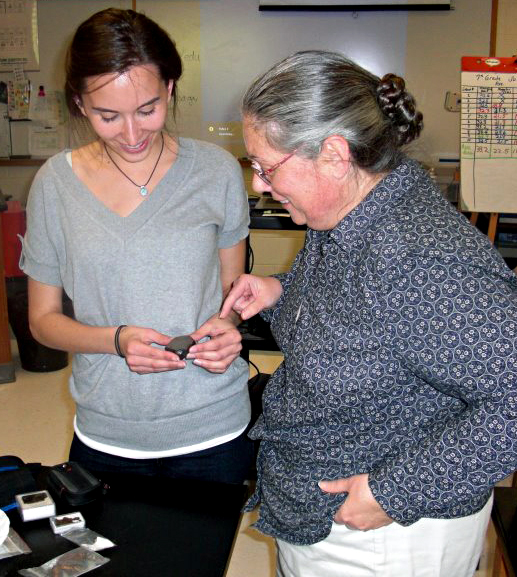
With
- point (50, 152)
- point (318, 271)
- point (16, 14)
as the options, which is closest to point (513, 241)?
point (318, 271)

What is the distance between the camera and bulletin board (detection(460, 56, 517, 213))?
3.04 meters

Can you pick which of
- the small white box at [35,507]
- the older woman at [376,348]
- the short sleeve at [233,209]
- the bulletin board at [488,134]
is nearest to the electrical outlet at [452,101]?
the bulletin board at [488,134]

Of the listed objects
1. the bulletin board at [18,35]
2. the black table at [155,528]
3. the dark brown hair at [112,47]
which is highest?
the bulletin board at [18,35]

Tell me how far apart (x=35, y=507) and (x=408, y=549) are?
57 centimetres

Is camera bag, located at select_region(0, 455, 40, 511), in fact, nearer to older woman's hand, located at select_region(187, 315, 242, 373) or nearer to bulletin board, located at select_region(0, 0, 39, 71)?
older woman's hand, located at select_region(187, 315, 242, 373)

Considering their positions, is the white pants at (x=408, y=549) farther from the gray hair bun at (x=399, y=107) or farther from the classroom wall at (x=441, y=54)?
the classroom wall at (x=441, y=54)

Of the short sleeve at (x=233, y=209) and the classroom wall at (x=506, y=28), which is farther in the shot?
the classroom wall at (x=506, y=28)

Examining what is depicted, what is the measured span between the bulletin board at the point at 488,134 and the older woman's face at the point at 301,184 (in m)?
2.24

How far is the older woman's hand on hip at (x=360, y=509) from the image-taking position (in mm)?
884

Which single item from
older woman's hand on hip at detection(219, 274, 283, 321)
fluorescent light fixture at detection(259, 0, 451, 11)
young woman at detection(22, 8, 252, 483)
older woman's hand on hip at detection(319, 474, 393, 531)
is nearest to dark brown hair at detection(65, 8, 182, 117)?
young woman at detection(22, 8, 252, 483)

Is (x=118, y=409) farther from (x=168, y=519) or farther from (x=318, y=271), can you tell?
(x=318, y=271)

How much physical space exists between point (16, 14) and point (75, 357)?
4051 mm

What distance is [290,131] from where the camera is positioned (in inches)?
36.0

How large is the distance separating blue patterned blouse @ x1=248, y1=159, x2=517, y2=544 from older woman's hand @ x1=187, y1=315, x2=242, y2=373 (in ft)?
0.46
